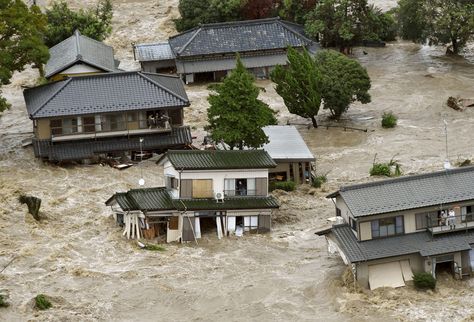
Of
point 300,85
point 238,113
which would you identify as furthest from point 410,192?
point 300,85

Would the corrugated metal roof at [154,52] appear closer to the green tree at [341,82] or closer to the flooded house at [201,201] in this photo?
the green tree at [341,82]

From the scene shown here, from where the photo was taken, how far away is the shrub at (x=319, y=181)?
55.5 m

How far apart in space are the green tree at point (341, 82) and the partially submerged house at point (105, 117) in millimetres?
9905

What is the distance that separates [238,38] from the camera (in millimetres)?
76625

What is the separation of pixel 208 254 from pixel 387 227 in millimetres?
8784

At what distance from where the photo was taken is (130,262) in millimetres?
45594

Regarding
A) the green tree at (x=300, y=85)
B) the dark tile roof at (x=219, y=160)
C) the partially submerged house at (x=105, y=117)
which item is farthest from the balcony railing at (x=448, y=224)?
the green tree at (x=300, y=85)

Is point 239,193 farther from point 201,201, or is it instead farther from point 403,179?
point 403,179

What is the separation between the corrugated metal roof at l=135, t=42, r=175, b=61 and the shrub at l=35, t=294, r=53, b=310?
38.7 metres

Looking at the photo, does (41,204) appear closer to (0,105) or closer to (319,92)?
(0,105)

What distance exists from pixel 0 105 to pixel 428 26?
115 feet

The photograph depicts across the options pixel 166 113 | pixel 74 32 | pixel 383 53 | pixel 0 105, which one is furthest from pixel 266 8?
pixel 0 105

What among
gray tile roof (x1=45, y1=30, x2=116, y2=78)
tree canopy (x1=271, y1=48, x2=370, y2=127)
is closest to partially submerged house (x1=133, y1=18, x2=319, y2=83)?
gray tile roof (x1=45, y1=30, x2=116, y2=78)

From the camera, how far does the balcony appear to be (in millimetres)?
58719
